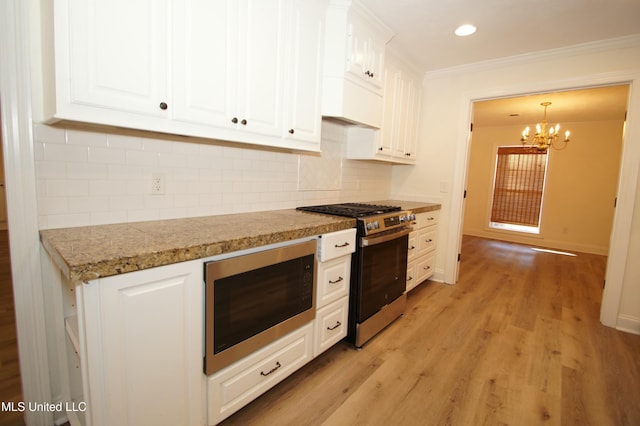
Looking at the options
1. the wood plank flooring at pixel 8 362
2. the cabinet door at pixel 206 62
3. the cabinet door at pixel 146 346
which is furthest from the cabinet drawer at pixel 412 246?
the wood plank flooring at pixel 8 362

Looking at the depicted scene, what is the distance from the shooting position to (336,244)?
1864mm

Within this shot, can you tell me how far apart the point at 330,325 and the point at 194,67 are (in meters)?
1.66

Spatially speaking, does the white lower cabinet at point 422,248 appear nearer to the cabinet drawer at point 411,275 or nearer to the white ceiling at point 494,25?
the cabinet drawer at point 411,275

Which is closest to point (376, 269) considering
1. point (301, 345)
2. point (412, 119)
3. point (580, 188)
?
point (301, 345)

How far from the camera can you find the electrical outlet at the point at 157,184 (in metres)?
1.61

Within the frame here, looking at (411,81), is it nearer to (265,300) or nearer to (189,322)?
(265,300)

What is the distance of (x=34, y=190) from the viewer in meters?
1.28

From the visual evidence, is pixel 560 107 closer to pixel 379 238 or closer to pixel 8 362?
pixel 379 238

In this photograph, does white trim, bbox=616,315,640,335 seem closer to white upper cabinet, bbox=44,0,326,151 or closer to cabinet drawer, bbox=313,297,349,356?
cabinet drawer, bbox=313,297,349,356

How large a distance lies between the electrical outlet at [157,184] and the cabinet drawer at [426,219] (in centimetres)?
231

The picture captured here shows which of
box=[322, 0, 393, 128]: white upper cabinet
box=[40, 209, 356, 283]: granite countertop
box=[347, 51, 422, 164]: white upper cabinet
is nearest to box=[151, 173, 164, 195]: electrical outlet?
box=[40, 209, 356, 283]: granite countertop

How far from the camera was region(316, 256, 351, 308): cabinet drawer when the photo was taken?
1842mm

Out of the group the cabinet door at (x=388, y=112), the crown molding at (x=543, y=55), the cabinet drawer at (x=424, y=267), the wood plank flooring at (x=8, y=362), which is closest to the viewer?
the wood plank flooring at (x=8, y=362)

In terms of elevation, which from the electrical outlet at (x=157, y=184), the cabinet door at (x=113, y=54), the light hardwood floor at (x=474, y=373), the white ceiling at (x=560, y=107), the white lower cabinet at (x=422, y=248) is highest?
the white ceiling at (x=560, y=107)
